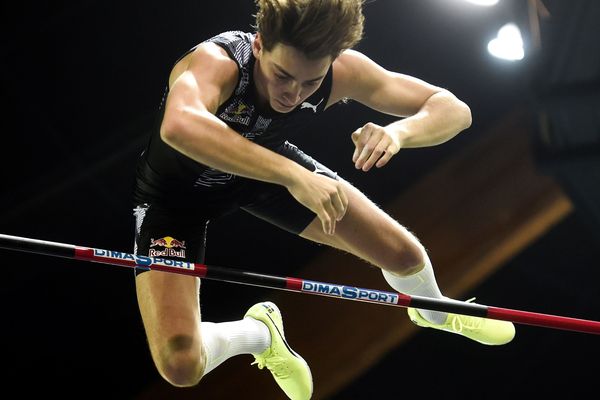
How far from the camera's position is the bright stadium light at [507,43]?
14.6 feet

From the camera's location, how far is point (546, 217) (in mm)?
4551

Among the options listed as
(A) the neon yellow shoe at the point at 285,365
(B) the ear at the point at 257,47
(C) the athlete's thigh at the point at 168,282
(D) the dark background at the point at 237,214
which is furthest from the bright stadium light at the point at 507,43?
(B) the ear at the point at 257,47

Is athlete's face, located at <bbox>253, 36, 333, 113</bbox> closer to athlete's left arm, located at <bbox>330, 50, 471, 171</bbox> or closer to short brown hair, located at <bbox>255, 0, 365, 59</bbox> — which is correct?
short brown hair, located at <bbox>255, 0, 365, 59</bbox>

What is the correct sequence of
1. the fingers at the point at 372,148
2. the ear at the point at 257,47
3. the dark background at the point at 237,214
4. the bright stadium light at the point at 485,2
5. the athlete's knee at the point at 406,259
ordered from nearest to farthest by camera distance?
the fingers at the point at 372,148 < the ear at the point at 257,47 < the athlete's knee at the point at 406,259 < the dark background at the point at 237,214 < the bright stadium light at the point at 485,2

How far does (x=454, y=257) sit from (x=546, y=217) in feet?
1.64

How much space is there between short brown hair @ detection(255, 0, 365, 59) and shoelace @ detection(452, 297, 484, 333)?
1.07 metres

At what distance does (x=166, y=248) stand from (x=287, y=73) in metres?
0.73

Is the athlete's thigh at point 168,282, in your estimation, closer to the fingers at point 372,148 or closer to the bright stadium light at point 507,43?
the fingers at point 372,148

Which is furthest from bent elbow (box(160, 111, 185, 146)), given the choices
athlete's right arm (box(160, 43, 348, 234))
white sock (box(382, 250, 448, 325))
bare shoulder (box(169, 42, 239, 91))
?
white sock (box(382, 250, 448, 325))

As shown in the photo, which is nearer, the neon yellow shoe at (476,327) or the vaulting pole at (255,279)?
the vaulting pole at (255,279)

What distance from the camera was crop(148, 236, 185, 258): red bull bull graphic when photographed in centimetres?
275

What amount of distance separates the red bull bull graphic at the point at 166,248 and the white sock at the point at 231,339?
0.22 m

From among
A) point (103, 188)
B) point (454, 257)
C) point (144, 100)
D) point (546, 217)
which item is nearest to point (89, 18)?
point (144, 100)

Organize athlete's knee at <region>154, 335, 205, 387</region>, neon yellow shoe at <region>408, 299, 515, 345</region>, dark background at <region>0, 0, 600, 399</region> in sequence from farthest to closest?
dark background at <region>0, 0, 600, 399</region> → neon yellow shoe at <region>408, 299, 515, 345</region> → athlete's knee at <region>154, 335, 205, 387</region>
